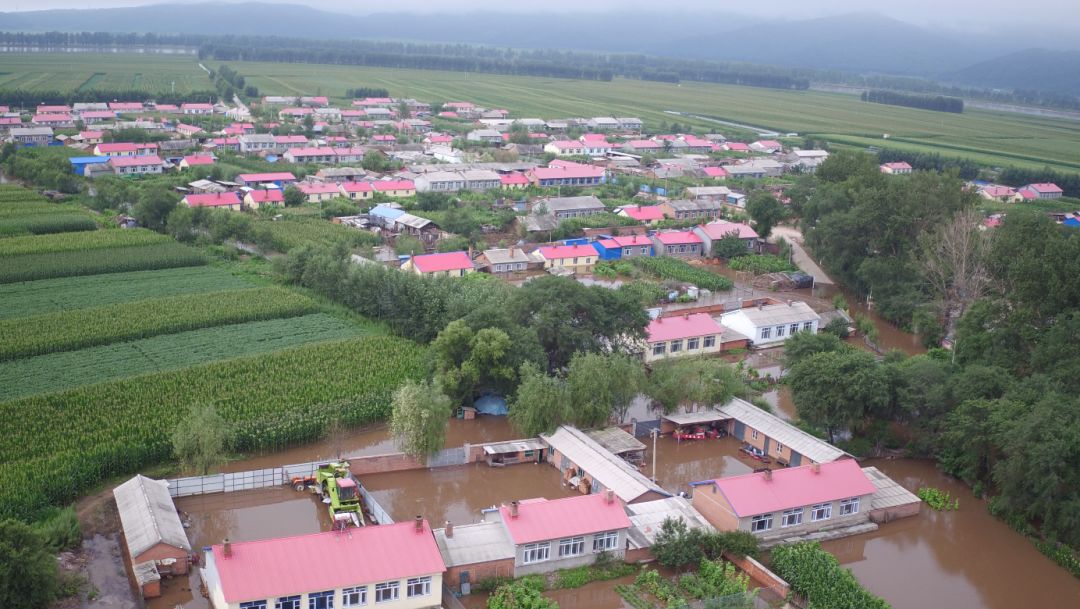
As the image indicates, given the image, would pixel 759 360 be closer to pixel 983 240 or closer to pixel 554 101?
pixel 983 240

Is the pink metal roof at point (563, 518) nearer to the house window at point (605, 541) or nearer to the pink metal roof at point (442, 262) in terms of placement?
the house window at point (605, 541)

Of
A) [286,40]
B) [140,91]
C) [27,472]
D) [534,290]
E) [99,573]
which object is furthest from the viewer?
[286,40]

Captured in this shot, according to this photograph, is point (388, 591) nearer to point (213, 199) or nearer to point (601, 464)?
point (601, 464)

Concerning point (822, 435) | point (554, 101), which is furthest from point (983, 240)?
point (554, 101)

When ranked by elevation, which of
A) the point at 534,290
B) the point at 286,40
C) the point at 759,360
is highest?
the point at 286,40

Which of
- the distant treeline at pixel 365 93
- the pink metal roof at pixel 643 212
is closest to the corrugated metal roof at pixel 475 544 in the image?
the pink metal roof at pixel 643 212

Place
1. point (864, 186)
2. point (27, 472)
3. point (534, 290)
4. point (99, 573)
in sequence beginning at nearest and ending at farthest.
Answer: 1. point (99, 573)
2. point (27, 472)
3. point (534, 290)
4. point (864, 186)

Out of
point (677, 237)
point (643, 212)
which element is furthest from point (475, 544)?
point (643, 212)
